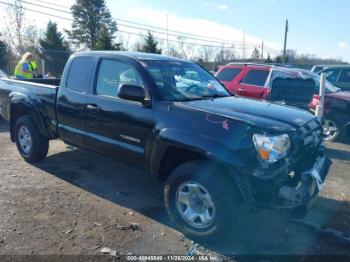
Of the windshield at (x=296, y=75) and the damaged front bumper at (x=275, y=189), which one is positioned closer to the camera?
the damaged front bumper at (x=275, y=189)

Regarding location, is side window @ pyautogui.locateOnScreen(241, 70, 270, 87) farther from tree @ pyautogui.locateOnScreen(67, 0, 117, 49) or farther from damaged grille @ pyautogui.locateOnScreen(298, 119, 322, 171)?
tree @ pyautogui.locateOnScreen(67, 0, 117, 49)

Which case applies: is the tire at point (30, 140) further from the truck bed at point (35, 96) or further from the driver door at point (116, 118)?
the driver door at point (116, 118)

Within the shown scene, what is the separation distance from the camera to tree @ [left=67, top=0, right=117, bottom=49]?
4206 cm

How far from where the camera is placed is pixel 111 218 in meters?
4.32

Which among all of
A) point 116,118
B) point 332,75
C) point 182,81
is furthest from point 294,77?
point 116,118

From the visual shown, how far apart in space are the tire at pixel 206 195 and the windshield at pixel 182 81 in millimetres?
953

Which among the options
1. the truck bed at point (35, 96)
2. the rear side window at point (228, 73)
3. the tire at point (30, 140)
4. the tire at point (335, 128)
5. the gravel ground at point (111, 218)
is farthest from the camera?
the rear side window at point (228, 73)

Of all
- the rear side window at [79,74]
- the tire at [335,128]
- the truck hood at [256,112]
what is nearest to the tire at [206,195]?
the truck hood at [256,112]

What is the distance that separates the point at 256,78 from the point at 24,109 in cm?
546

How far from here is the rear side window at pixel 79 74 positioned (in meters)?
5.12

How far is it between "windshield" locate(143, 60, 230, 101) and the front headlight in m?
1.20

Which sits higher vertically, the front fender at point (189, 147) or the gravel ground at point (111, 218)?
the front fender at point (189, 147)

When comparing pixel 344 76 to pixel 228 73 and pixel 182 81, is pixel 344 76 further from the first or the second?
pixel 182 81

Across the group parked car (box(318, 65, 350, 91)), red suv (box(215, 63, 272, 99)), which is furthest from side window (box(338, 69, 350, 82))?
red suv (box(215, 63, 272, 99))
